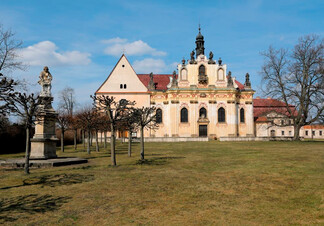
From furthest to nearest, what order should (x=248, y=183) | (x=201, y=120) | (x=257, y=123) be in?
(x=257, y=123), (x=201, y=120), (x=248, y=183)

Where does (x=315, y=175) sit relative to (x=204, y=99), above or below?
below

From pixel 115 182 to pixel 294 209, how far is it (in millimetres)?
6844

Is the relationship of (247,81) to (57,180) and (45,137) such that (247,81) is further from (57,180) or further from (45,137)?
(57,180)

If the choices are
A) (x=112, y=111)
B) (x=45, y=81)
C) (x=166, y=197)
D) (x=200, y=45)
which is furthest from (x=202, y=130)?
(x=166, y=197)

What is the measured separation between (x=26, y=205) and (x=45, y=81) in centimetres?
1261

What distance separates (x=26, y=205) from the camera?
845 centimetres

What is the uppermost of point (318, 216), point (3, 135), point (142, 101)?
point (142, 101)

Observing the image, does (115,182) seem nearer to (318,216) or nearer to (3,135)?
(318,216)

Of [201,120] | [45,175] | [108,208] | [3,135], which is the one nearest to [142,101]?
[201,120]

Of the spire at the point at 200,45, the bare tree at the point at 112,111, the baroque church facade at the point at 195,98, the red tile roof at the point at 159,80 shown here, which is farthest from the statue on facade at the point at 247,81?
the bare tree at the point at 112,111

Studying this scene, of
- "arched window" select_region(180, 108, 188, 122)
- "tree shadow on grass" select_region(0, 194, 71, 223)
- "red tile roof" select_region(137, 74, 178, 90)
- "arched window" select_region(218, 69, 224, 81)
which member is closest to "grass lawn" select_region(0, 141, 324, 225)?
"tree shadow on grass" select_region(0, 194, 71, 223)

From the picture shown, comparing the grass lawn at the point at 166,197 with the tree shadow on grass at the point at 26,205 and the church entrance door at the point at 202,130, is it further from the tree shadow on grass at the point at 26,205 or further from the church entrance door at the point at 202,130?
the church entrance door at the point at 202,130

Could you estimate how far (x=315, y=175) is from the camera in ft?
39.6

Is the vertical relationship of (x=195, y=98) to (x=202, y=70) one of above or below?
below
